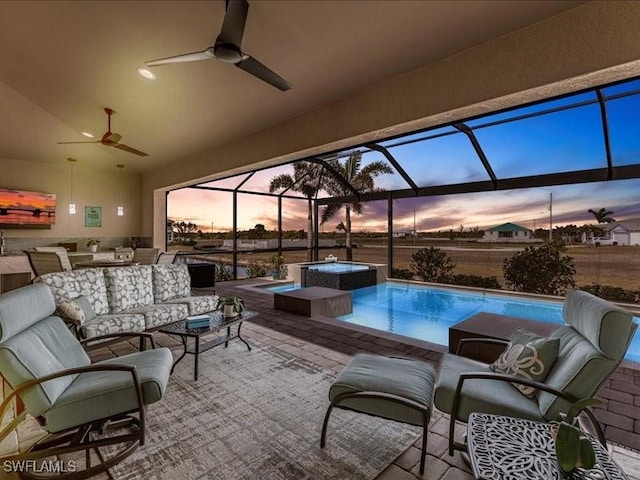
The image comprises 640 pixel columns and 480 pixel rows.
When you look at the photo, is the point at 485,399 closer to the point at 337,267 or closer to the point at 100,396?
the point at 100,396

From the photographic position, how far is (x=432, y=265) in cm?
906

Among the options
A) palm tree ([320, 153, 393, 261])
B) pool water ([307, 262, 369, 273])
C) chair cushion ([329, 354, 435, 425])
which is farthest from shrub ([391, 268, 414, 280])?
chair cushion ([329, 354, 435, 425])

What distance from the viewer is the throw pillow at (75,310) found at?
3115mm

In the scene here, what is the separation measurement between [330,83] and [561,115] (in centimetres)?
480

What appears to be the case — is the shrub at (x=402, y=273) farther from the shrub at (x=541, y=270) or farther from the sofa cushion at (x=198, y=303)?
the sofa cushion at (x=198, y=303)

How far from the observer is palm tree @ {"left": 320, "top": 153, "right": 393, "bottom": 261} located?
9453 mm

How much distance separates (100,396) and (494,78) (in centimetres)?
383

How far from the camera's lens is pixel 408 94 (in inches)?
132

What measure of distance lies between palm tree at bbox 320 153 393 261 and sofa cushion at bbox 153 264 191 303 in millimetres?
5646

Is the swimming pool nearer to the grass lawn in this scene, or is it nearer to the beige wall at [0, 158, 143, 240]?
the grass lawn

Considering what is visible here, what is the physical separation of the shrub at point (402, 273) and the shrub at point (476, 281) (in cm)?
116

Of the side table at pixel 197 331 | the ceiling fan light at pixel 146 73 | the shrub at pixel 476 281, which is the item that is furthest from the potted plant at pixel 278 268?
the ceiling fan light at pixel 146 73

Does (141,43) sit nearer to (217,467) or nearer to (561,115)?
(217,467)

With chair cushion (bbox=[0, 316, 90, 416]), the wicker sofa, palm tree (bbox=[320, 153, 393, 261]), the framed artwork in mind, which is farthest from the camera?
palm tree (bbox=[320, 153, 393, 261])
